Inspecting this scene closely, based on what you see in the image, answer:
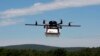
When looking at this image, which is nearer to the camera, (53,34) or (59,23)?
(53,34)

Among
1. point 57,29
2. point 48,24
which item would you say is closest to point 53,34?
point 57,29

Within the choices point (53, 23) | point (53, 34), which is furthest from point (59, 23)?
point (53, 34)

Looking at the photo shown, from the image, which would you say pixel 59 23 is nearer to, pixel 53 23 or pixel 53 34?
pixel 53 23

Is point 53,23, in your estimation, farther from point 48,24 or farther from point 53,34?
point 53,34

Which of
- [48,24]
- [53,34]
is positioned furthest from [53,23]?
[53,34]

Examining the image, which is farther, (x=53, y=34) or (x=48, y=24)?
(x=48, y=24)

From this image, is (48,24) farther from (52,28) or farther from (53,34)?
(53,34)
